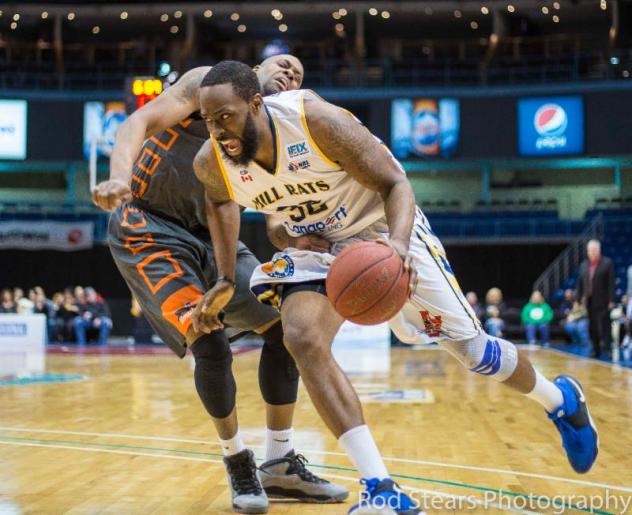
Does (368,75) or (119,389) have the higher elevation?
(368,75)

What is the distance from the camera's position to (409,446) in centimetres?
476

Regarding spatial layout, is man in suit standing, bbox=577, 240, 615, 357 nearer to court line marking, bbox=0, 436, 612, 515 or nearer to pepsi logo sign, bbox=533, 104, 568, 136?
court line marking, bbox=0, 436, 612, 515

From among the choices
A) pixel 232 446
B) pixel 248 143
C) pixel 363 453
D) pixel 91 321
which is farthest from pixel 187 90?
pixel 91 321

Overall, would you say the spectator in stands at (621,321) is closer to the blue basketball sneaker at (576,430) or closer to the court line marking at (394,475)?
the court line marking at (394,475)

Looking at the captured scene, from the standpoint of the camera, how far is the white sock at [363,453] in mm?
2752

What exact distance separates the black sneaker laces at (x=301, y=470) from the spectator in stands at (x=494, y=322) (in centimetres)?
1519

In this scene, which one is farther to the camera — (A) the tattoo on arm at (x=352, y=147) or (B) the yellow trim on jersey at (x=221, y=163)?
(B) the yellow trim on jersey at (x=221, y=163)

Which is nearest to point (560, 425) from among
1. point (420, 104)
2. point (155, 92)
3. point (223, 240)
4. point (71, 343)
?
point (223, 240)

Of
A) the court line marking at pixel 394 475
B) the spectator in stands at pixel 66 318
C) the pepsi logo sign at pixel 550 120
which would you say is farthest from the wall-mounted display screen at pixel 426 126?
the court line marking at pixel 394 475

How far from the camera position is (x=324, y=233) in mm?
3377

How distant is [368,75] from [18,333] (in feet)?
48.4

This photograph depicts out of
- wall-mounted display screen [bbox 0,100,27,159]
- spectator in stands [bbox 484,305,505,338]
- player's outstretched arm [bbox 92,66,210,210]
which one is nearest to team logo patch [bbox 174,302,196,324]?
player's outstretched arm [bbox 92,66,210,210]

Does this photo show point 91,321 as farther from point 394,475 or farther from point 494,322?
point 394,475

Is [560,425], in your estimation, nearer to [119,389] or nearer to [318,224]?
[318,224]
